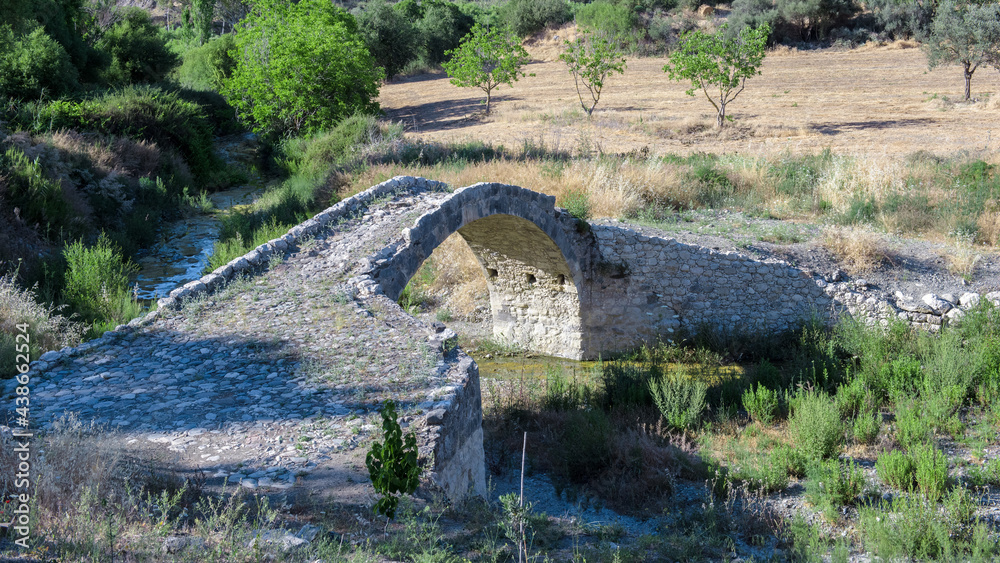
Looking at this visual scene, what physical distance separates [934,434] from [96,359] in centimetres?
931

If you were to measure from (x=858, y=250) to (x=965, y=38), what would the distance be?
14630 millimetres

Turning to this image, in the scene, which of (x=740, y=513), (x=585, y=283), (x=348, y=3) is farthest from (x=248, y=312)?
Result: (x=348, y=3)

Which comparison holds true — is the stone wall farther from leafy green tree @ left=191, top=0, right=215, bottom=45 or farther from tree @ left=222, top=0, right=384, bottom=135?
leafy green tree @ left=191, top=0, right=215, bottom=45

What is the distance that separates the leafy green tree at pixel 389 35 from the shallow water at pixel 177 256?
21082mm

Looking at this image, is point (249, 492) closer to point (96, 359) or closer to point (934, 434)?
point (96, 359)

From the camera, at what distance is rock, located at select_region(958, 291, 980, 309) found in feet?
37.2

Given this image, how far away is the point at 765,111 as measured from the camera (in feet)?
78.0

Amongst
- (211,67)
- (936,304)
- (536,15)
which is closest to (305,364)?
(936,304)

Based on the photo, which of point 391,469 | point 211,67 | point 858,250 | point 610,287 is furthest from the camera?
point 211,67

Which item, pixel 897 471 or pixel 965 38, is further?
pixel 965 38

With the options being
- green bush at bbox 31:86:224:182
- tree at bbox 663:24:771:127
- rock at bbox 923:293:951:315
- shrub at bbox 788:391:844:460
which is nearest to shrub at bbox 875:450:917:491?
shrub at bbox 788:391:844:460

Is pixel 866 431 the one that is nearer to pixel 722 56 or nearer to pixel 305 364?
pixel 305 364

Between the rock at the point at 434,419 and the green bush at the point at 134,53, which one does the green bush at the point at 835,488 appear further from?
the green bush at the point at 134,53

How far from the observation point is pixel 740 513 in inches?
276
